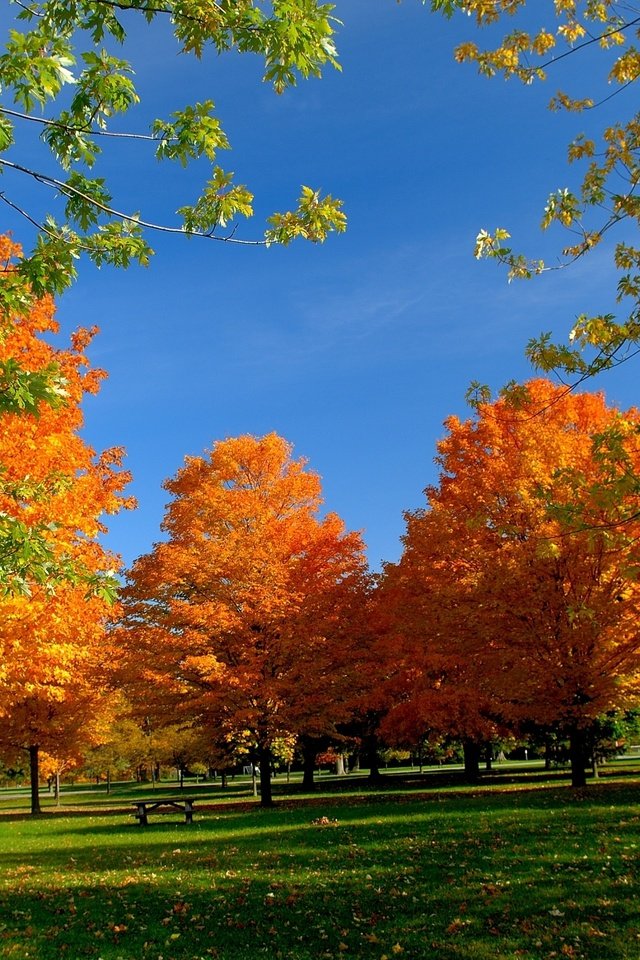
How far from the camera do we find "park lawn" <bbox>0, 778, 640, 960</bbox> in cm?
651

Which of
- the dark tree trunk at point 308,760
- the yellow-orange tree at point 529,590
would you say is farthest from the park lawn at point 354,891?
the dark tree trunk at point 308,760

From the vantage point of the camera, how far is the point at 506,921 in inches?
270

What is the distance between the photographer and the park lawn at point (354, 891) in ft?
21.4

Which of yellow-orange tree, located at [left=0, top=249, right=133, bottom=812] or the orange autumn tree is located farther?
the orange autumn tree

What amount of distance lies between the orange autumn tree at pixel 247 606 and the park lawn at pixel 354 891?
21.3 feet

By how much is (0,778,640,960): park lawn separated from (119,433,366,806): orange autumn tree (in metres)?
6.50

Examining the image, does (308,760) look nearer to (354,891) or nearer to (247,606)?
(247,606)

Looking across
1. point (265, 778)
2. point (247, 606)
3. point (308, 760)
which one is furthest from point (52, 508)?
point (308, 760)

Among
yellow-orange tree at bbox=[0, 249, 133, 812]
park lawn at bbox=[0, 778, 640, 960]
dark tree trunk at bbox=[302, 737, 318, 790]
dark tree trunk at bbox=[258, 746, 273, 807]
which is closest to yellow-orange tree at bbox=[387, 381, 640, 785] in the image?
park lawn at bbox=[0, 778, 640, 960]

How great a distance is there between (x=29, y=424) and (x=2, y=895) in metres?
7.25

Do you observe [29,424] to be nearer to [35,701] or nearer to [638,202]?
[638,202]

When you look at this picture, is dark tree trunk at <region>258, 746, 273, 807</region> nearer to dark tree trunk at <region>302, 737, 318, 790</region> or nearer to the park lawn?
the park lawn

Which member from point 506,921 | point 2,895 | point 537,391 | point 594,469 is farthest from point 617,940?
point 537,391

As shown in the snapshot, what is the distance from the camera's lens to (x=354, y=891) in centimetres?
858
